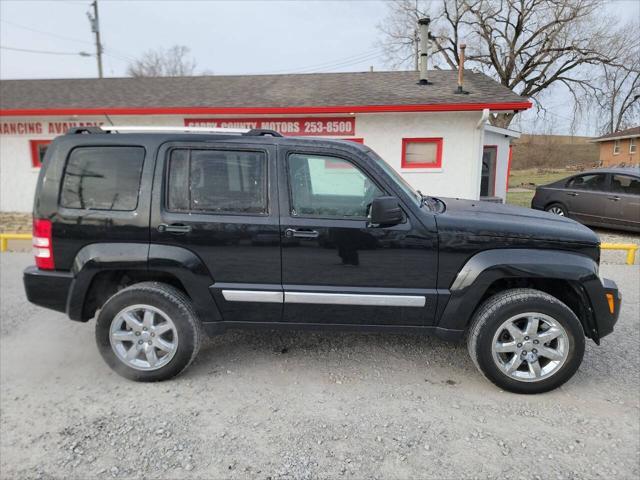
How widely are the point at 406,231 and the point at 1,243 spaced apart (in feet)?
26.3

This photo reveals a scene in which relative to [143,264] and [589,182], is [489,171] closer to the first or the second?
[589,182]

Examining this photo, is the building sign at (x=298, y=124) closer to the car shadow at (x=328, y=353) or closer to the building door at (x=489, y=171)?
the building door at (x=489, y=171)

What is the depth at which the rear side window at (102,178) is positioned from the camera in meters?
3.26

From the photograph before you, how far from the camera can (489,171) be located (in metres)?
13.7

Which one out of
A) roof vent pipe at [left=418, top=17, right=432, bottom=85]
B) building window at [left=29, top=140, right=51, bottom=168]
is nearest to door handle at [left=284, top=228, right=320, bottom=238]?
roof vent pipe at [left=418, top=17, right=432, bottom=85]

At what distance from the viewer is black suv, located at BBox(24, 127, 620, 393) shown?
310 centimetres

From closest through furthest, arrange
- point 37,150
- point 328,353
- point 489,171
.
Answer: point 328,353
point 37,150
point 489,171

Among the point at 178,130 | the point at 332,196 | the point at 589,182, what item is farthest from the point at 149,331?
the point at 589,182

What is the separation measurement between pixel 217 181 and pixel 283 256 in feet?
2.54

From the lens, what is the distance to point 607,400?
3035mm

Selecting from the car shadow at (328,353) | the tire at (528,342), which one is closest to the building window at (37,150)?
the car shadow at (328,353)

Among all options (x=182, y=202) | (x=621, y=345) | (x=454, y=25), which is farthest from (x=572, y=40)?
(x=182, y=202)

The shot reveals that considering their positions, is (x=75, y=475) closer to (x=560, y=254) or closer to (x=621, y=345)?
(x=560, y=254)

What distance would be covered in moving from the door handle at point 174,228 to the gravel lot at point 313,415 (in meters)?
1.19
